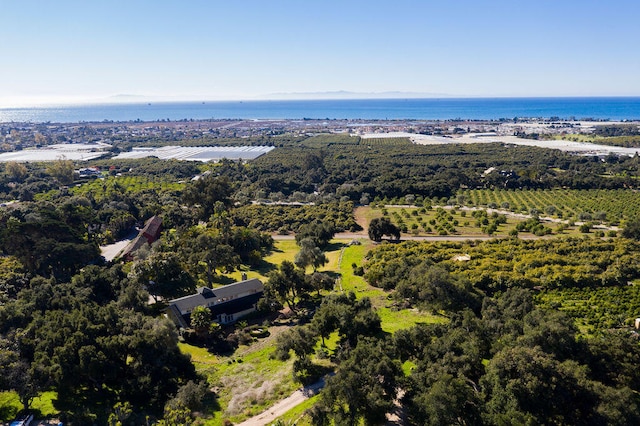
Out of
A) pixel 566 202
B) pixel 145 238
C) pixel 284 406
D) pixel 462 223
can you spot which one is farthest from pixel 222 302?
pixel 566 202

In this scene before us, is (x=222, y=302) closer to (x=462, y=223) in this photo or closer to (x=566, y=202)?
(x=462, y=223)

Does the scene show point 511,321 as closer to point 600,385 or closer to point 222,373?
point 600,385

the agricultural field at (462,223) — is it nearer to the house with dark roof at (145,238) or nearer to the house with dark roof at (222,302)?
the house with dark roof at (222,302)

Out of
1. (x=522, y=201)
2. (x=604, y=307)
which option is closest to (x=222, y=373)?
(x=604, y=307)

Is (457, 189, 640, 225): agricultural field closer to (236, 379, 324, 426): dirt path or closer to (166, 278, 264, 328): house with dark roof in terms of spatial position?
(166, 278, 264, 328): house with dark roof

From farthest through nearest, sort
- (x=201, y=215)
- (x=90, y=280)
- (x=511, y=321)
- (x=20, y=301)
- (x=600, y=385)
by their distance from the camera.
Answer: (x=201, y=215)
(x=90, y=280)
(x=20, y=301)
(x=511, y=321)
(x=600, y=385)

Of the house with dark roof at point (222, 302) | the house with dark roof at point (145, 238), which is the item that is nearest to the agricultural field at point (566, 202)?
the house with dark roof at point (222, 302)
